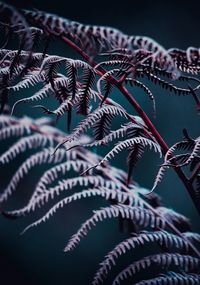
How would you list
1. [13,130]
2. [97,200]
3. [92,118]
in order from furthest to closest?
[97,200]
[13,130]
[92,118]

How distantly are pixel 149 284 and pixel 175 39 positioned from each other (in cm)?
159

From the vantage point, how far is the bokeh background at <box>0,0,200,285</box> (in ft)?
4.65

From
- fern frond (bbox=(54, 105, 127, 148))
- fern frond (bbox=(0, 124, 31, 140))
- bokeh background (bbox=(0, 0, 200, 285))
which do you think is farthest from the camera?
bokeh background (bbox=(0, 0, 200, 285))

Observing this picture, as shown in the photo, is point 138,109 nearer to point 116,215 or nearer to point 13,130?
point 116,215

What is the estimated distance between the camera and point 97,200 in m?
1.50

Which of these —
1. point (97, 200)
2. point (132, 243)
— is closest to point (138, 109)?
point (132, 243)

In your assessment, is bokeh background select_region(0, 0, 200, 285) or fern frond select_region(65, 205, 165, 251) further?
bokeh background select_region(0, 0, 200, 285)

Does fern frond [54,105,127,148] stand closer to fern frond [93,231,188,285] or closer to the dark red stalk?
the dark red stalk

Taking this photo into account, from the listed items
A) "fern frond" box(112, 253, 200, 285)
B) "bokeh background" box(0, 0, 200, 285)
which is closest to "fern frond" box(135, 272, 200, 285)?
"fern frond" box(112, 253, 200, 285)

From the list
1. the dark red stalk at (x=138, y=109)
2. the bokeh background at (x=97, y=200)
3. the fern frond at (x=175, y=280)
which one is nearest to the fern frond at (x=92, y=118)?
the dark red stalk at (x=138, y=109)

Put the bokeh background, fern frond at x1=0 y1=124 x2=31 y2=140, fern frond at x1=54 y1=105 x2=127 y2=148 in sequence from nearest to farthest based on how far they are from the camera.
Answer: fern frond at x1=54 y1=105 x2=127 y2=148
fern frond at x1=0 y1=124 x2=31 y2=140
the bokeh background

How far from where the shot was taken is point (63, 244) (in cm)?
148

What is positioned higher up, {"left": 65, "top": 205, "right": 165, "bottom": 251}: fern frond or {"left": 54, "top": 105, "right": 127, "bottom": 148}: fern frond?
{"left": 54, "top": 105, "right": 127, "bottom": 148}: fern frond

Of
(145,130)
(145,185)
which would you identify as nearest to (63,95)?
(145,130)
